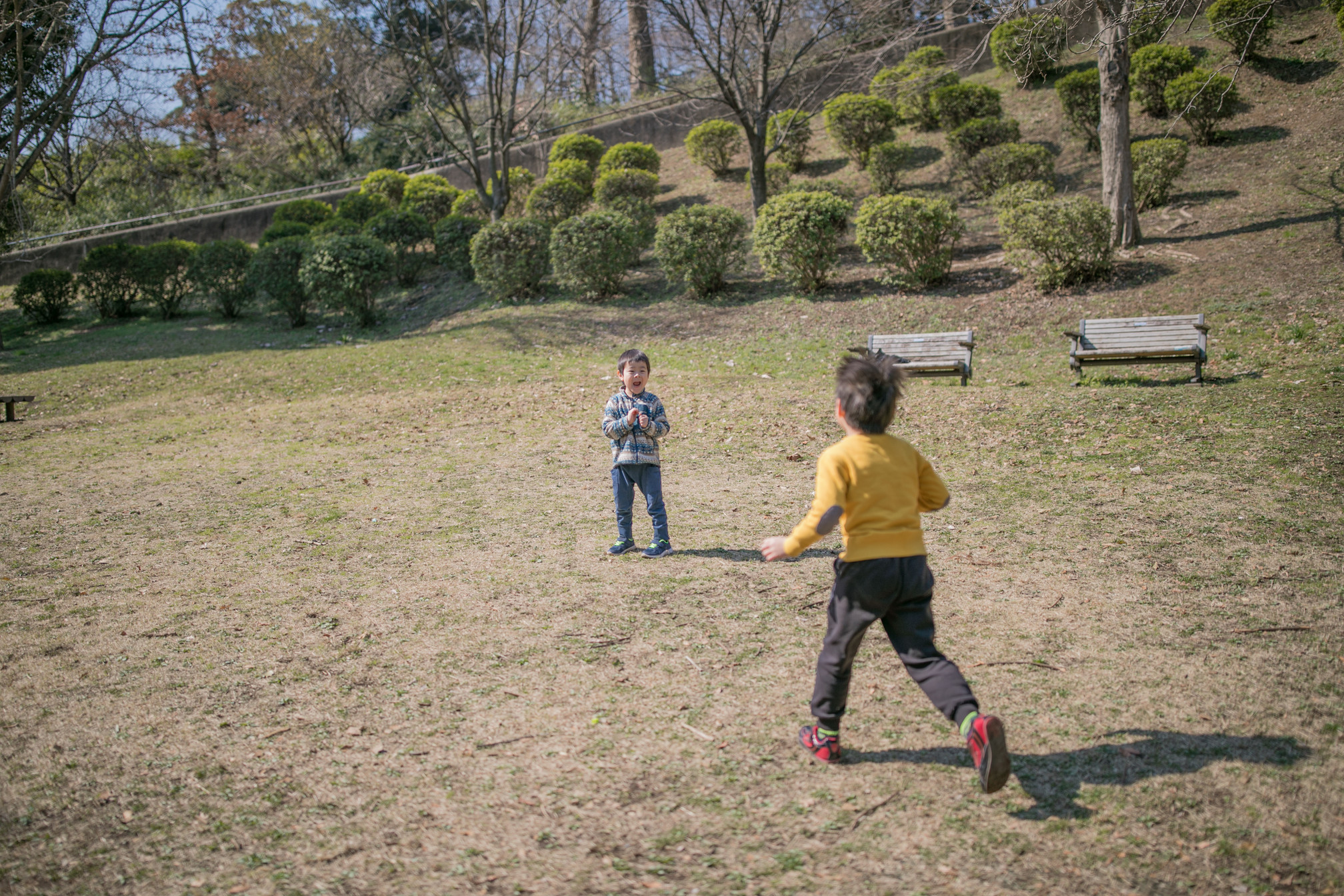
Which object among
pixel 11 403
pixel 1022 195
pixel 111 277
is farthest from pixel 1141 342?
pixel 111 277

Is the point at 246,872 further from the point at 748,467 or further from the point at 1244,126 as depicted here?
the point at 1244,126

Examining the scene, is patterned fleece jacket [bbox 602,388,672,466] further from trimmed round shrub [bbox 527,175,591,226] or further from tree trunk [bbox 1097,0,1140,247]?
trimmed round shrub [bbox 527,175,591,226]

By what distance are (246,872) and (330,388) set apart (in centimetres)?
1077

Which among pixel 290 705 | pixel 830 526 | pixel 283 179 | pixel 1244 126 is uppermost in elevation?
pixel 283 179

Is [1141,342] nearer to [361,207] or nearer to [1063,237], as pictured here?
[1063,237]

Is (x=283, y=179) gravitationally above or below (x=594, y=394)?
above

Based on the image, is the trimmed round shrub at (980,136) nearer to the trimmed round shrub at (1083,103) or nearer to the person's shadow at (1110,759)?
the trimmed round shrub at (1083,103)

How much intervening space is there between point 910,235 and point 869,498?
433 inches

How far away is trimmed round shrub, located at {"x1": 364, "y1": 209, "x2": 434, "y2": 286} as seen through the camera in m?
18.8

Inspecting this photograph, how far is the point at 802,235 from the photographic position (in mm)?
13734

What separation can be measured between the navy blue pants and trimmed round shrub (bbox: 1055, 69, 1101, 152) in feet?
51.4

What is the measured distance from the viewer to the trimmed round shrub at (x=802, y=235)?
13609 mm

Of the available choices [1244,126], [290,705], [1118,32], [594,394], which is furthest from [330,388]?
[1244,126]

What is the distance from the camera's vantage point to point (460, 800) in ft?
9.86
